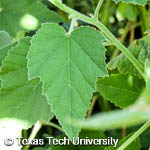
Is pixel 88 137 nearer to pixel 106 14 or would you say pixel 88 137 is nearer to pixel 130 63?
pixel 130 63

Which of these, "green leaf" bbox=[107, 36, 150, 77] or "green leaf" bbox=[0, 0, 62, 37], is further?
"green leaf" bbox=[0, 0, 62, 37]

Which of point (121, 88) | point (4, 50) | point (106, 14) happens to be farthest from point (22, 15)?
point (106, 14)

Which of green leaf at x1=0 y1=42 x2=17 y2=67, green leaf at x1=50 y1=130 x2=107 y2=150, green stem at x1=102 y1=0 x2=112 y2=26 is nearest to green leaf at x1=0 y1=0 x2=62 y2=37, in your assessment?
green leaf at x1=0 y1=42 x2=17 y2=67

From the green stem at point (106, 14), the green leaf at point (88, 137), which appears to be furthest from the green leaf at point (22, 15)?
the green stem at point (106, 14)

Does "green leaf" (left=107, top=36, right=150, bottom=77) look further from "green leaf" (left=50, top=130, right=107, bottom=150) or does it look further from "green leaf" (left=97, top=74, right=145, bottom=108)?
"green leaf" (left=50, top=130, right=107, bottom=150)

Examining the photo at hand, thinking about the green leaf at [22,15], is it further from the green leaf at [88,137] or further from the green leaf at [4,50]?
the green leaf at [88,137]
